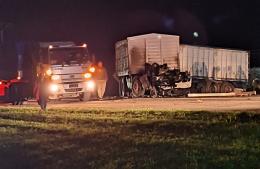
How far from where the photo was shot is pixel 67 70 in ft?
69.9

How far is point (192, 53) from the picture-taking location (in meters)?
33.8

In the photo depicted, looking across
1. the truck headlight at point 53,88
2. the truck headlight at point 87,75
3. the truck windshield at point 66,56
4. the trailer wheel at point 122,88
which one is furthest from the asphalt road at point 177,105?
the trailer wheel at point 122,88

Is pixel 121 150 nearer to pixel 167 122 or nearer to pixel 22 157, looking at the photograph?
pixel 22 157

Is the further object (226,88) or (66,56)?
(226,88)

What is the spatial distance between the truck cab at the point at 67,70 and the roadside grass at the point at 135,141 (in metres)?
5.10

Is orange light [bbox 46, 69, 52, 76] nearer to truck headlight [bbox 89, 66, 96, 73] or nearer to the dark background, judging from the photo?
truck headlight [bbox 89, 66, 96, 73]

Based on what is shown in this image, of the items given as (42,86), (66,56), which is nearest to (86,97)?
(66,56)

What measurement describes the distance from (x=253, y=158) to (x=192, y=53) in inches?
1008

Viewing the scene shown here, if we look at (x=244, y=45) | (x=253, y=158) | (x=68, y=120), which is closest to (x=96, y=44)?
(x=244, y=45)

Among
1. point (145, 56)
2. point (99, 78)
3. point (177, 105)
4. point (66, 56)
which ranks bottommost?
point (177, 105)

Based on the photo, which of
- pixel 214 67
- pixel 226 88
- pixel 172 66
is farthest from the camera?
pixel 214 67

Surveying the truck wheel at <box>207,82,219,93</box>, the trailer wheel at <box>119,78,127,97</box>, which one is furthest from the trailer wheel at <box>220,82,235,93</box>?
the trailer wheel at <box>119,78,127,97</box>

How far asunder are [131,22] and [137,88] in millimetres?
13306

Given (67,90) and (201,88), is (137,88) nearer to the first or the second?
(201,88)
